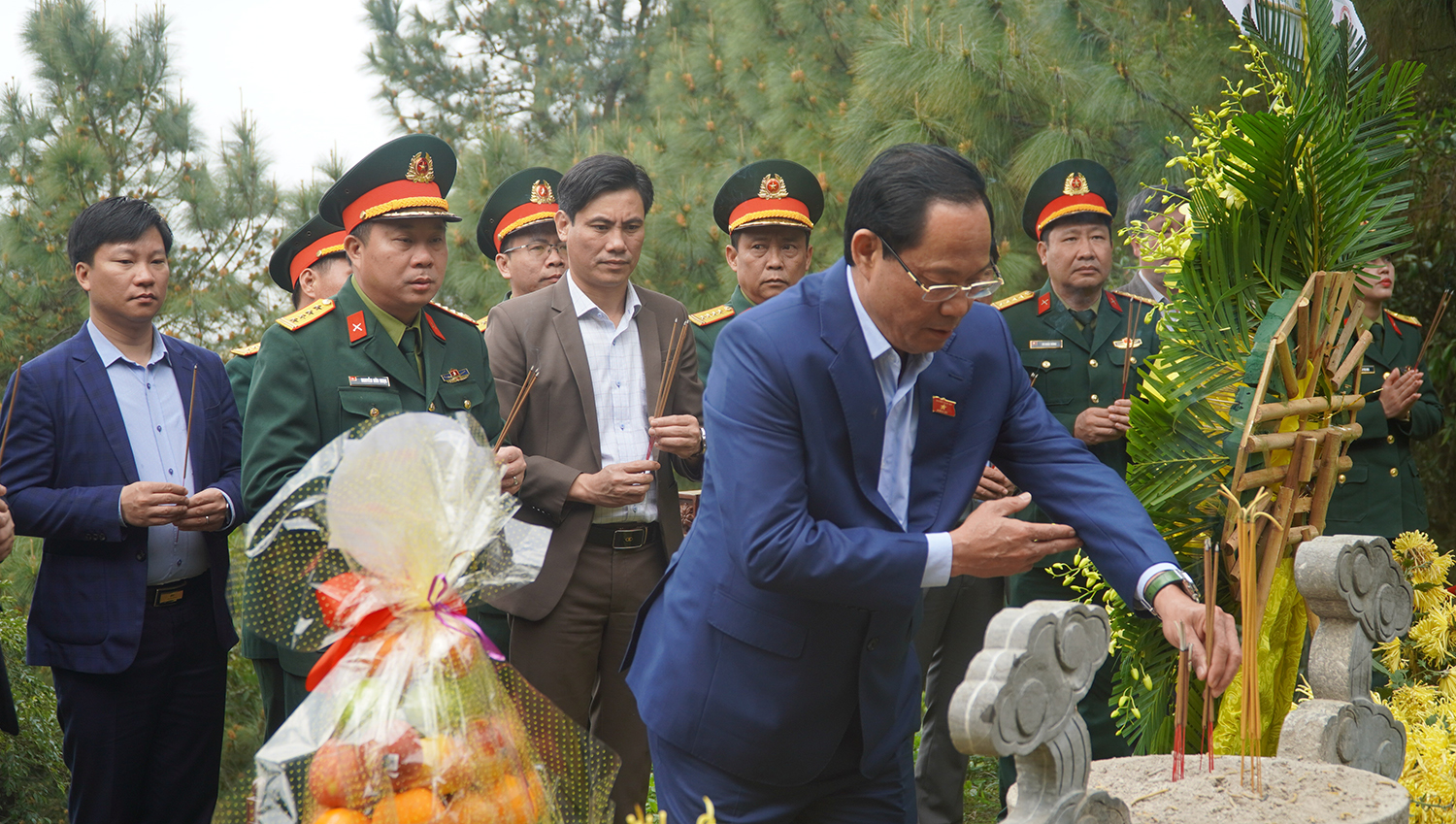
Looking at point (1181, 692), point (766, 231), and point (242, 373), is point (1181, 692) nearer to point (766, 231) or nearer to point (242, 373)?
point (766, 231)

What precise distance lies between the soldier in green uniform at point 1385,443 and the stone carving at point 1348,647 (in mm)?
2127

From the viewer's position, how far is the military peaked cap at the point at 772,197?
13.9 feet

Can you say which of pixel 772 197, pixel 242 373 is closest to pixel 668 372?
pixel 772 197

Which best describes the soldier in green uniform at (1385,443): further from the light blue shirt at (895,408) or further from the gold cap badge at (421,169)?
the gold cap badge at (421,169)

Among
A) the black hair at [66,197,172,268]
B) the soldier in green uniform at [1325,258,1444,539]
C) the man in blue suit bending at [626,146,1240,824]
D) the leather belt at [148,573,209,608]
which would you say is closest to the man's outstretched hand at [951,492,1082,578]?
the man in blue suit bending at [626,146,1240,824]

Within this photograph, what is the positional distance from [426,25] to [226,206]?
5.43 m

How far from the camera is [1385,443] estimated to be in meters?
4.30

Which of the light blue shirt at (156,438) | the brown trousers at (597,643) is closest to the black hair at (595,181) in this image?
the brown trousers at (597,643)

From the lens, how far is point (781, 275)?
4.20 metres

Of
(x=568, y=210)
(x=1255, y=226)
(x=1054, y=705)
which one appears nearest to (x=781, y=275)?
(x=568, y=210)

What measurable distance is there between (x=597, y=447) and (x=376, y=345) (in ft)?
2.29

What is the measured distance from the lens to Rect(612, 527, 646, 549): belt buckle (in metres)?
3.35

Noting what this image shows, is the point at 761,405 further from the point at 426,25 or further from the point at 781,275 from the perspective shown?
the point at 426,25

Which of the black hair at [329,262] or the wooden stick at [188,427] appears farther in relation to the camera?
the black hair at [329,262]
